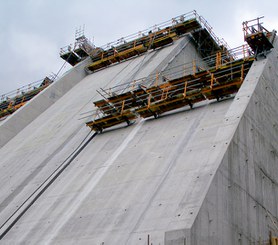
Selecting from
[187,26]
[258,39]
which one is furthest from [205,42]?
[258,39]

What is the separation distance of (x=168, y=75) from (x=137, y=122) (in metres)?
5.70

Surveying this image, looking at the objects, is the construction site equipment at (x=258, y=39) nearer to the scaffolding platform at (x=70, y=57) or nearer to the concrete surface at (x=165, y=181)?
the concrete surface at (x=165, y=181)

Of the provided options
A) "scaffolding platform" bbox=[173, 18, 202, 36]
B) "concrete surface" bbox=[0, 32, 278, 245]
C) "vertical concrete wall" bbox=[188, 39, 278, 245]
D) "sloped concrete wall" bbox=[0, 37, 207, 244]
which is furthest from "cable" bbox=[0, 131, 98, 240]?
"scaffolding platform" bbox=[173, 18, 202, 36]

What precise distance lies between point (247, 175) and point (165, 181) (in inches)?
98.3

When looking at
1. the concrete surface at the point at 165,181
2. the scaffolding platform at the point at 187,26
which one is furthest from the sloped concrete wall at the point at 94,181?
the scaffolding platform at the point at 187,26

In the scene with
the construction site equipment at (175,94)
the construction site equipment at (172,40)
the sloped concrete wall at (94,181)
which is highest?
the construction site equipment at (172,40)

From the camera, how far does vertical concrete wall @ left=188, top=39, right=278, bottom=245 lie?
12.4 metres

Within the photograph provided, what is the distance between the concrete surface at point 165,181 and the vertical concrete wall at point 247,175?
32 millimetres

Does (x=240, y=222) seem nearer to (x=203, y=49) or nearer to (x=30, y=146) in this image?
(x=30, y=146)

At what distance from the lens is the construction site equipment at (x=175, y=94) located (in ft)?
61.4

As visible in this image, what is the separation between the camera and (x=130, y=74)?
2730cm

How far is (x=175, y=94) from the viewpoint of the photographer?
2120cm

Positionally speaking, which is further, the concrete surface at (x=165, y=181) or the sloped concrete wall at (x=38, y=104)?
the sloped concrete wall at (x=38, y=104)

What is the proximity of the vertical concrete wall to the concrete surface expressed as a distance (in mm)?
32
